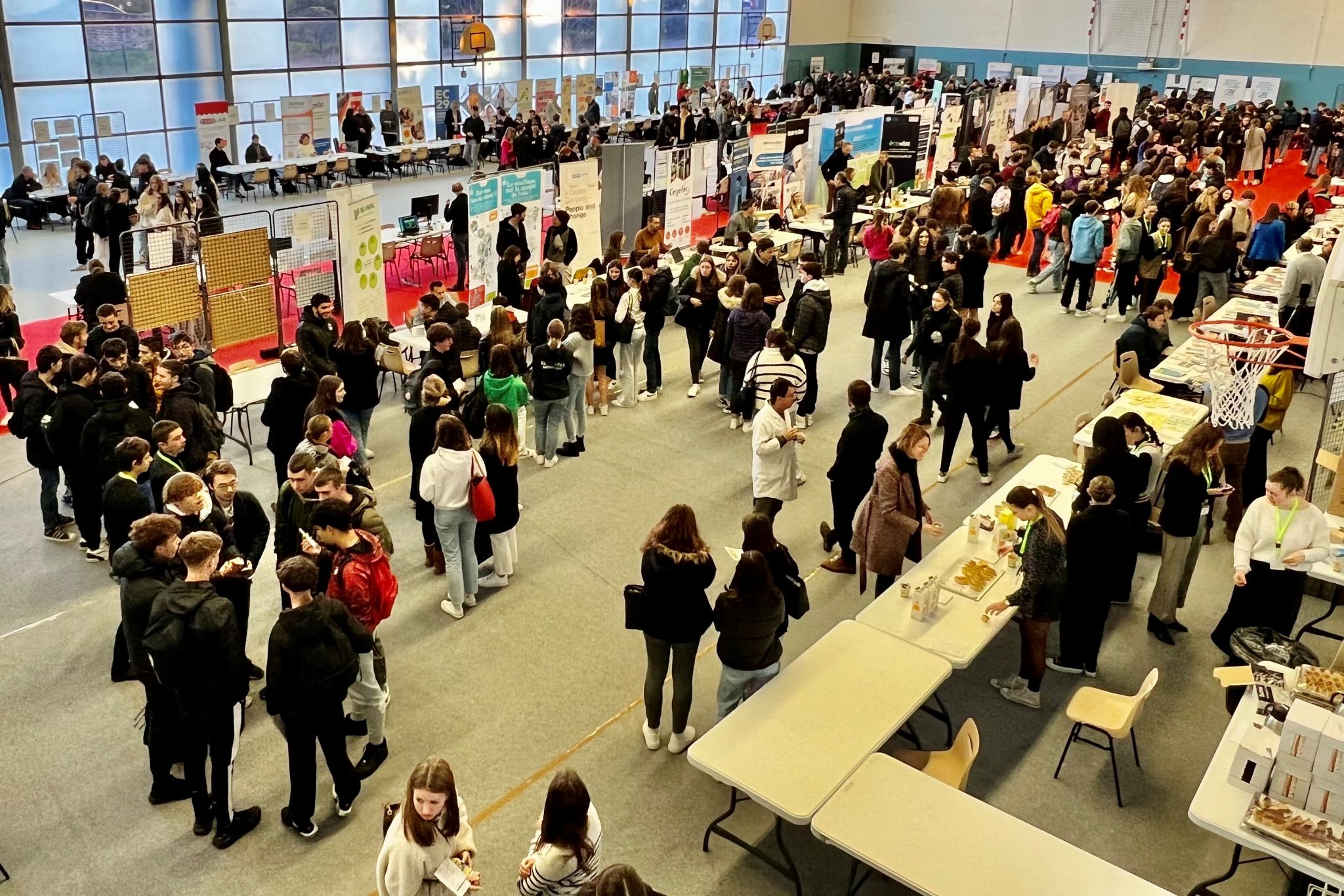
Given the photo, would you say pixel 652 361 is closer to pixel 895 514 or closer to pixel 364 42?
pixel 895 514

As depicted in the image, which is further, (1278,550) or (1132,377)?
(1132,377)

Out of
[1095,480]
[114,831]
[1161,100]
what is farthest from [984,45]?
[114,831]

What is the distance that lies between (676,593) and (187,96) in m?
17.4

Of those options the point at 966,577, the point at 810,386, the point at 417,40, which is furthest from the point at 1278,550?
the point at 417,40

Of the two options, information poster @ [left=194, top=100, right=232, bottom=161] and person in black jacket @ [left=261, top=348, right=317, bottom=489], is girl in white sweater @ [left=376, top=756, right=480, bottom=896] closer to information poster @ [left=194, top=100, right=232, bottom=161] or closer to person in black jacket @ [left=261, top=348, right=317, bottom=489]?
person in black jacket @ [left=261, top=348, right=317, bottom=489]

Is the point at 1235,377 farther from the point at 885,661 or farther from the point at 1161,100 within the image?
the point at 1161,100

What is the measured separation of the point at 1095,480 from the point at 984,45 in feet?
95.9

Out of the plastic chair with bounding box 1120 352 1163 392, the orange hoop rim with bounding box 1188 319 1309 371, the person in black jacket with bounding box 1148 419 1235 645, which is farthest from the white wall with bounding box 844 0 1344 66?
the person in black jacket with bounding box 1148 419 1235 645

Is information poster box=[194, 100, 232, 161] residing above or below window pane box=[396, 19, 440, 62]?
below

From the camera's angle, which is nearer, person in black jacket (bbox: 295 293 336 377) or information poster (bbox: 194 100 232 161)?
person in black jacket (bbox: 295 293 336 377)

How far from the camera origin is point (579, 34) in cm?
2508

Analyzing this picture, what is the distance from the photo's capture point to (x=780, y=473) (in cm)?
682

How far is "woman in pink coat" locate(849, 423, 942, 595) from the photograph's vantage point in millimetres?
5855

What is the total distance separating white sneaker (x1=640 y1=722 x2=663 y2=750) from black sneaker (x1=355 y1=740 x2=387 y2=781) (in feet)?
4.02
